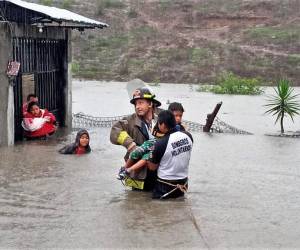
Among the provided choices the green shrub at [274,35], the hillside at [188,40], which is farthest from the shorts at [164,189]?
the green shrub at [274,35]

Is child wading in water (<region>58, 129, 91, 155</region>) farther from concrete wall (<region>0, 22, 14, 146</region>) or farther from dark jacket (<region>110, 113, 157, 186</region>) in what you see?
dark jacket (<region>110, 113, 157, 186</region>)

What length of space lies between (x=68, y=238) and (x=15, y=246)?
0.55m

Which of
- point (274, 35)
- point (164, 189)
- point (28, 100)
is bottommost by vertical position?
point (164, 189)

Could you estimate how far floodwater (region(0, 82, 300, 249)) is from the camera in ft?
22.4

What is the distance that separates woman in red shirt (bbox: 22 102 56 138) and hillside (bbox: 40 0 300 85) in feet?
98.4

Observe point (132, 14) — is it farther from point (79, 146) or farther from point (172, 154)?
point (172, 154)

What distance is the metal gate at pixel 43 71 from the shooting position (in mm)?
13672

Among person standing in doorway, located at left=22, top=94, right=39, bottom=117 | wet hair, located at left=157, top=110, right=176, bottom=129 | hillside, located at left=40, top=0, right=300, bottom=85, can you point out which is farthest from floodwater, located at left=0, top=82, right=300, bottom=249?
hillside, located at left=40, top=0, right=300, bottom=85

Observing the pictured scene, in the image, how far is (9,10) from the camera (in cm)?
1320

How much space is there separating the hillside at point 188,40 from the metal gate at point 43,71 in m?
27.0

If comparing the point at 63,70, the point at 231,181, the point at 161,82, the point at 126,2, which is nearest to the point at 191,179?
the point at 231,181

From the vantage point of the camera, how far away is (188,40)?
49.6 meters

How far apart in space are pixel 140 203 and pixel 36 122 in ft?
19.9

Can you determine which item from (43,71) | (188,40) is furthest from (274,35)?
(43,71)
